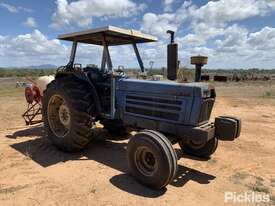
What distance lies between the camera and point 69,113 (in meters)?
6.05

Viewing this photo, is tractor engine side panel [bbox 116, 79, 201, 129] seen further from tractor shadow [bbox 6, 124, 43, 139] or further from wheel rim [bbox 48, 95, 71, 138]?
tractor shadow [bbox 6, 124, 43, 139]

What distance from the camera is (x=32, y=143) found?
23.6 ft

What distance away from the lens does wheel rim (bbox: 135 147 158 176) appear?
4776mm

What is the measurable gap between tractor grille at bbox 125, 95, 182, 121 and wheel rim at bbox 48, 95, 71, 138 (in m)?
1.79

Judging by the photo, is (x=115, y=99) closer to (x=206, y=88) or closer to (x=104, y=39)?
(x=104, y=39)

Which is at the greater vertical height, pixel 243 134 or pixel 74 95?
pixel 74 95

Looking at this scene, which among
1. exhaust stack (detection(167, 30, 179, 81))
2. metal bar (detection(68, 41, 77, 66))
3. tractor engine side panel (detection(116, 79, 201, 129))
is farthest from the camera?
metal bar (detection(68, 41, 77, 66))

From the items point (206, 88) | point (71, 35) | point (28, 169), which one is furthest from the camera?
point (71, 35)

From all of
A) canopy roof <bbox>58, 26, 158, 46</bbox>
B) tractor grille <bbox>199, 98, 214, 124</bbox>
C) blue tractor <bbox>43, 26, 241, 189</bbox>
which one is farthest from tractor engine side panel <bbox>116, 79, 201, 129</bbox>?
canopy roof <bbox>58, 26, 158, 46</bbox>

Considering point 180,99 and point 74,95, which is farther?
point 74,95

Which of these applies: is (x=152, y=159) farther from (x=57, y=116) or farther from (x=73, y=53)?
(x=73, y=53)

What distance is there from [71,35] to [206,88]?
3.42 metres

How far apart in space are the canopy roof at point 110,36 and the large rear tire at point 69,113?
3.24 feet

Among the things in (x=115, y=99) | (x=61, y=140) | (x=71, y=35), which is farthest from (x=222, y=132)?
(x=71, y=35)
